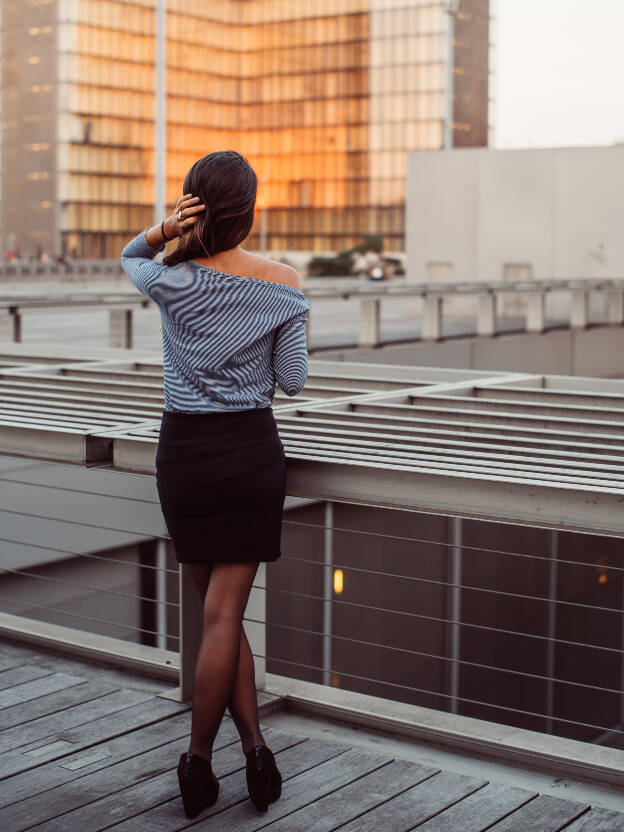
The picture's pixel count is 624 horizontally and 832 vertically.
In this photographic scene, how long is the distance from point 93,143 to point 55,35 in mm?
7639

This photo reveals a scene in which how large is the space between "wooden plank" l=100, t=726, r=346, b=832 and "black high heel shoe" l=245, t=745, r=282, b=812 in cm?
5

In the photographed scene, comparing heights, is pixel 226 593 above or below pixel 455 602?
above

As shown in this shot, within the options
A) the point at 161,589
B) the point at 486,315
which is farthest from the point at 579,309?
the point at 161,589

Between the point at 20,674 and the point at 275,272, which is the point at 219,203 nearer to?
the point at 275,272

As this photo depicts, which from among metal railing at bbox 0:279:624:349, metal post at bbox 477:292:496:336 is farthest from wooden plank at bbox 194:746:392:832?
metal post at bbox 477:292:496:336

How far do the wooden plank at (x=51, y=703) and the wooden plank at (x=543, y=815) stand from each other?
169cm

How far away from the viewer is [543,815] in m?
3.37

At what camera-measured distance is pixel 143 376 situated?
571 centimetres

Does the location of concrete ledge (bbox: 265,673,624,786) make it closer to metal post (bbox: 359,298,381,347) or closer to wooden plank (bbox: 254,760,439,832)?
wooden plank (bbox: 254,760,439,832)

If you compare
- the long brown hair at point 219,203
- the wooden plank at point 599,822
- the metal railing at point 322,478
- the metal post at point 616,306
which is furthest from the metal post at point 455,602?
the long brown hair at point 219,203

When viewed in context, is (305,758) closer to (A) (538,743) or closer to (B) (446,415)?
(A) (538,743)

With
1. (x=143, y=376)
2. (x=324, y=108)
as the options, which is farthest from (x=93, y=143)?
(x=143, y=376)

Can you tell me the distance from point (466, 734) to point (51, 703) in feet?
4.88

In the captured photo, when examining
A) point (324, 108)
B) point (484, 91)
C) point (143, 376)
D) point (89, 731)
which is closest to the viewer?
point (89, 731)
